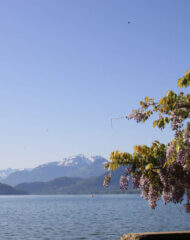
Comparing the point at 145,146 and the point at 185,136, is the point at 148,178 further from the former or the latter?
the point at 185,136

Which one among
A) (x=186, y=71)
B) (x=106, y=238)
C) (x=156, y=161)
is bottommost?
(x=106, y=238)

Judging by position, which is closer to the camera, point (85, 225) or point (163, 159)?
point (163, 159)

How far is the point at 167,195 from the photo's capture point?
10328mm

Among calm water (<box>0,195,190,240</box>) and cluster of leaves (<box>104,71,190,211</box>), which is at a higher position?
cluster of leaves (<box>104,71,190,211</box>)

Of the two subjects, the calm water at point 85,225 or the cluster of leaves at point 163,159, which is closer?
the cluster of leaves at point 163,159

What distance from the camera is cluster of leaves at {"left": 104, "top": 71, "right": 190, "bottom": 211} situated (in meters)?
8.84

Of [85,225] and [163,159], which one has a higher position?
[163,159]

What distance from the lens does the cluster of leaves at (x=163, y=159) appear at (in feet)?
29.0

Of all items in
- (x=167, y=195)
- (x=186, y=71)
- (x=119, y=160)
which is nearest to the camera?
(x=186, y=71)

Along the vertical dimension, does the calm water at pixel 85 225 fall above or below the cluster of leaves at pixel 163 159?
below

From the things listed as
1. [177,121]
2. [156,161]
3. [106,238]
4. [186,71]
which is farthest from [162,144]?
[106,238]

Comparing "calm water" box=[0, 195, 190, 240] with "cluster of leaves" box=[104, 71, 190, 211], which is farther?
"calm water" box=[0, 195, 190, 240]

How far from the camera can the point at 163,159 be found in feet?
32.2

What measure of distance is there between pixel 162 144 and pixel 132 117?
1036mm
